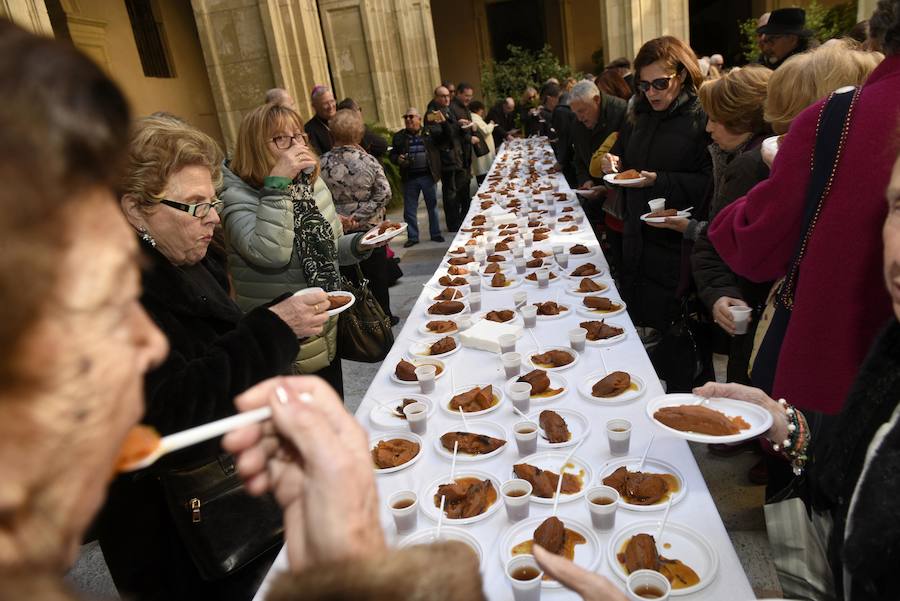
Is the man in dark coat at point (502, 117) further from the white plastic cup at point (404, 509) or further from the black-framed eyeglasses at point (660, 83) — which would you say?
the white plastic cup at point (404, 509)

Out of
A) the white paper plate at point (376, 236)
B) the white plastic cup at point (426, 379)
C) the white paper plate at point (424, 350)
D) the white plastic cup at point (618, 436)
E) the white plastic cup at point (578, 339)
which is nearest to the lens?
the white plastic cup at point (618, 436)

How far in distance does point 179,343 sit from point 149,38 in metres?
14.7

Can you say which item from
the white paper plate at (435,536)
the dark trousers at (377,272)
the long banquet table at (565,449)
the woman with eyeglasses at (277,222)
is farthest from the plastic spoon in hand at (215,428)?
the dark trousers at (377,272)

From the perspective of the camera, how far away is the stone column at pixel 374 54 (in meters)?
13.3

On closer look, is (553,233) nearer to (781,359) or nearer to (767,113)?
(767,113)

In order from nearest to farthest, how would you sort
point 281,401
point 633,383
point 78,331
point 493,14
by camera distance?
point 78,331, point 281,401, point 633,383, point 493,14

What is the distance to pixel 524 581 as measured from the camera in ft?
3.96

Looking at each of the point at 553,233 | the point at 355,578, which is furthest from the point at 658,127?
the point at 355,578

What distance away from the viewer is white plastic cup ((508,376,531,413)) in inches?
79.4

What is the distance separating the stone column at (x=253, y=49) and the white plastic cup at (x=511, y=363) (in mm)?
10018

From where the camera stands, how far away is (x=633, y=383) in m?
2.15

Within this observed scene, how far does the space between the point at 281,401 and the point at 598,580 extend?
2.03 feet

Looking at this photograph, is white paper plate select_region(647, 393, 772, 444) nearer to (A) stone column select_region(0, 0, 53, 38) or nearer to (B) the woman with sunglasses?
(B) the woman with sunglasses

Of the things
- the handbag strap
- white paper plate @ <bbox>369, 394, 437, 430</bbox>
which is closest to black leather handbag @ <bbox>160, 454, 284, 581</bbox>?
white paper plate @ <bbox>369, 394, 437, 430</bbox>
